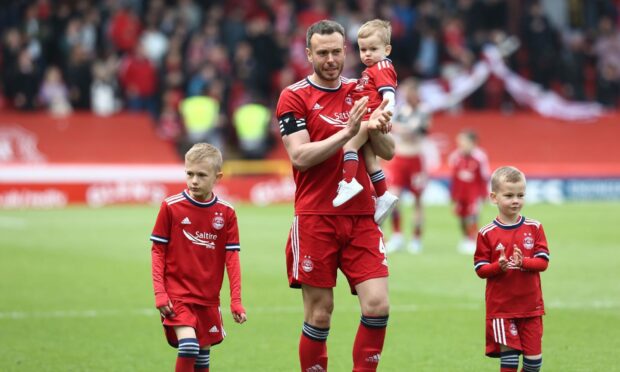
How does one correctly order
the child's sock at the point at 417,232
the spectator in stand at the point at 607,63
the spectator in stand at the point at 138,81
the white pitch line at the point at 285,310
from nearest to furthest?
1. the white pitch line at the point at 285,310
2. the child's sock at the point at 417,232
3. the spectator in stand at the point at 138,81
4. the spectator in stand at the point at 607,63

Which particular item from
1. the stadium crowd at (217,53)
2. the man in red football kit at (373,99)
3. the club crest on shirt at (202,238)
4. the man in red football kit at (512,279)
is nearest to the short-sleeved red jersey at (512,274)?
the man in red football kit at (512,279)

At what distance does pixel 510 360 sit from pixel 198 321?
2057mm

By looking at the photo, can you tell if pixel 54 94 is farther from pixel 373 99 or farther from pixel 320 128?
pixel 320 128

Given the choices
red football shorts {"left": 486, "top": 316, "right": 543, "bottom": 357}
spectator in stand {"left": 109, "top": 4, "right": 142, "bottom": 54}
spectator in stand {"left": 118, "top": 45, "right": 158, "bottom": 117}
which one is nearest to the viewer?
red football shorts {"left": 486, "top": 316, "right": 543, "bottom": 357}

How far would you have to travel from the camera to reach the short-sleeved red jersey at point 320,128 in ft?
25.8

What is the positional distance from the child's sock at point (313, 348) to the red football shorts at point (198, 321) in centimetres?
55

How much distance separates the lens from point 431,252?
1833 centimetres

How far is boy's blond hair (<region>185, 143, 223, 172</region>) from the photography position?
7734mm

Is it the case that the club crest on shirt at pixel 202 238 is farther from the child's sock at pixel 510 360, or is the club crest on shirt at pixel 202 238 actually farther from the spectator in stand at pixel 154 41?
the spectator in stand at pixel 154 41

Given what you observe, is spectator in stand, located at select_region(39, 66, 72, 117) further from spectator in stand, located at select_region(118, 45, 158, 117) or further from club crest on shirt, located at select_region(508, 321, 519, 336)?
club crest on shirt, located at select_region(508, 321, 519, 336)

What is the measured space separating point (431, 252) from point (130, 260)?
451cm

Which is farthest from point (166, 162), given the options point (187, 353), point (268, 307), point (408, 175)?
point (187, 353)

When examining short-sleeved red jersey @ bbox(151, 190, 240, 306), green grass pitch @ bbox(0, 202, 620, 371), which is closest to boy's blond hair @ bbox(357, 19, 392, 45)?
short-sleeved red jersey @ bbox(151, 190, 240, 306)

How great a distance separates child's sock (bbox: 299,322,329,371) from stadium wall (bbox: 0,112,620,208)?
19097 mm
